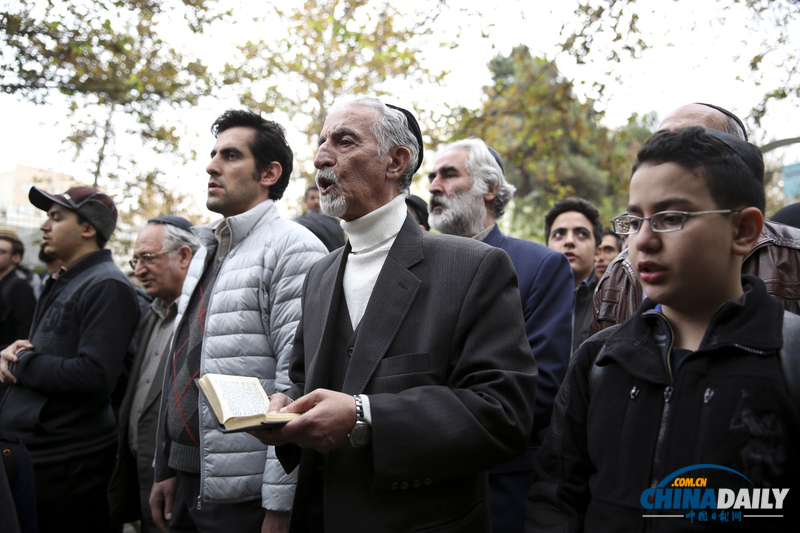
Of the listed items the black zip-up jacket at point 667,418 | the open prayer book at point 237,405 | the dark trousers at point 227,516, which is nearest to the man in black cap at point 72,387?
the dark trousers at point 227,516

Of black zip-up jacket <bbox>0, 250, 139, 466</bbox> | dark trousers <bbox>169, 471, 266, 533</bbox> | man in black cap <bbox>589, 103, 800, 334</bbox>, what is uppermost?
man in black cap <bbox>589, 103, 800, 334</bbox>

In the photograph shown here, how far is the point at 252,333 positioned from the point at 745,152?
2.25m

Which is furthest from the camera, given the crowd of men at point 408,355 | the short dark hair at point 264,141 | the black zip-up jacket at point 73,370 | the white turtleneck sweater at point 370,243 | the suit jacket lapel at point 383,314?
the black zip-up jacket at point 73,370

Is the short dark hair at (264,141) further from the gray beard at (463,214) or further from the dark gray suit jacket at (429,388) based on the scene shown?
the dark gray suit jacket at (429,388)

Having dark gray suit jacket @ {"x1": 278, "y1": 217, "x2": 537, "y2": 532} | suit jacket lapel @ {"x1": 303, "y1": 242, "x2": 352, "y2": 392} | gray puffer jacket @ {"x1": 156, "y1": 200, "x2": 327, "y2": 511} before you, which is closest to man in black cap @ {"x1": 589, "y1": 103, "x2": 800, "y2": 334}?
dark gray suit jacket @ {"x1": 278, "y1": 217, "x2": 537, "y2": 532}

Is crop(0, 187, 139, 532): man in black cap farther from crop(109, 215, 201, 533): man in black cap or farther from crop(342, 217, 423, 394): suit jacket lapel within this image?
crop(342, 217, 423, 394): suit jacket lapel

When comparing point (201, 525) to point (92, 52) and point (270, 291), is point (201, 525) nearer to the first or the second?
point (270, 291)

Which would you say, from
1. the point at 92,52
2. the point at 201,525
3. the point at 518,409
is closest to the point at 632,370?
the point at 518,409

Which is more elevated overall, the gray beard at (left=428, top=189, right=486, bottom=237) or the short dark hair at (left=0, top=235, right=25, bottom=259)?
the gray beard at (left=428, top=189, right=486, bottom=237)

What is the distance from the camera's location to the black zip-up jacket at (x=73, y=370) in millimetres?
3979

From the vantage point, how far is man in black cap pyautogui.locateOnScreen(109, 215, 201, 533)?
418 centimetres

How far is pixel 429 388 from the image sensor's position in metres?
2.15

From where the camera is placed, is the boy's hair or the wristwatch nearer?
the boy's hair

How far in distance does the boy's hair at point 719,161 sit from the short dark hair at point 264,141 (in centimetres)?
243
